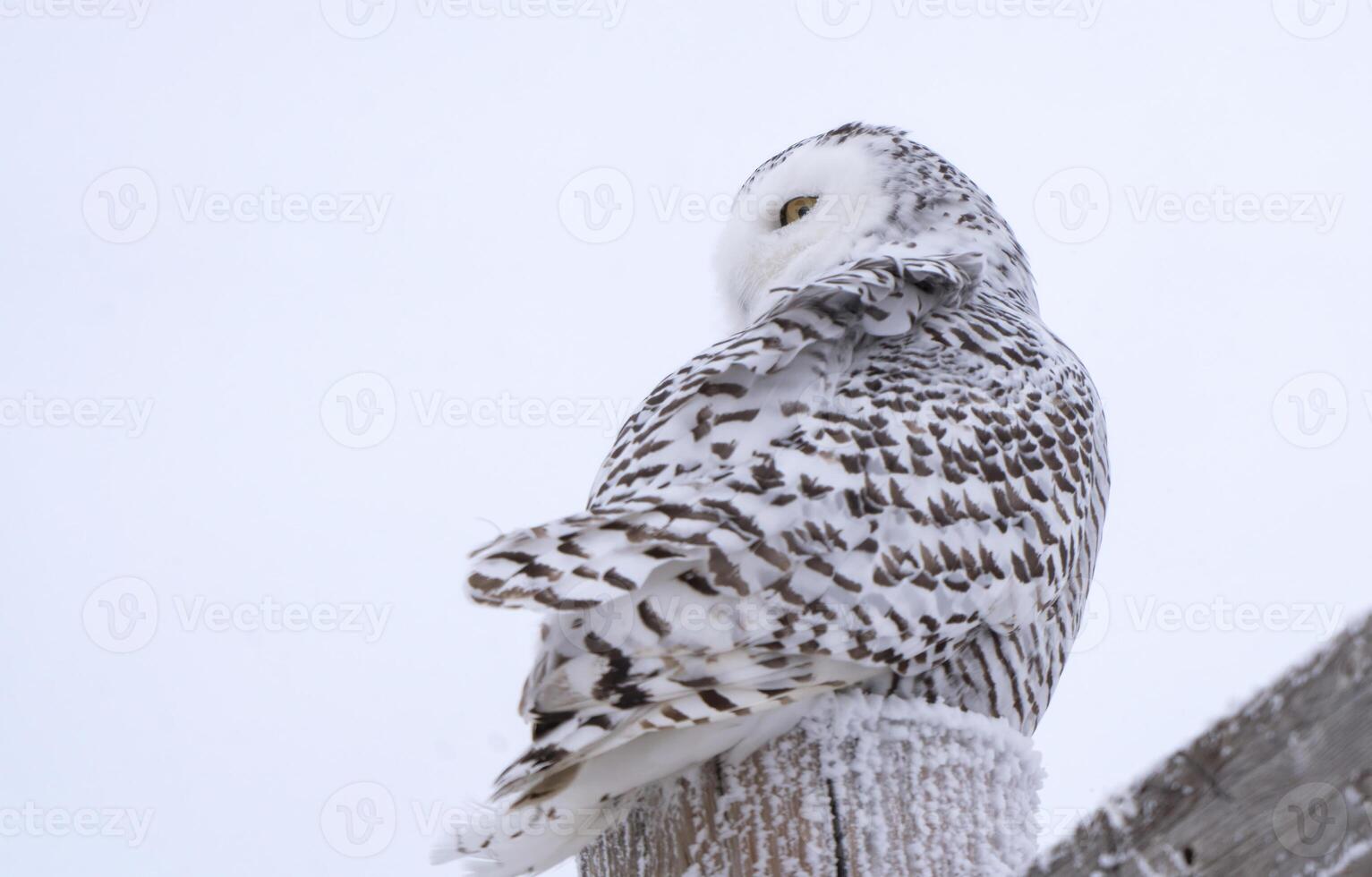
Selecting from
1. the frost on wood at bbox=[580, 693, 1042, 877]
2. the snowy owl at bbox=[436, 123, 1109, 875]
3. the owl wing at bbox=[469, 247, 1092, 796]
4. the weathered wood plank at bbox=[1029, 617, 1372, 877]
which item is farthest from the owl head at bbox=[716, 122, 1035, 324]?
the weathered wood plank at bbox=[1029, 617, 1372, 877]

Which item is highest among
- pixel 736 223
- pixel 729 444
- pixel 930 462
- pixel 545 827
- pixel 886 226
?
pixel 736 223

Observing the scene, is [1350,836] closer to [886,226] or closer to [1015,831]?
[1015,831]

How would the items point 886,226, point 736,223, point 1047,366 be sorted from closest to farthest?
point 1047,366, point 886,226, point 736,223

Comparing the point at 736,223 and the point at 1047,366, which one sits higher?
the point at 736,223

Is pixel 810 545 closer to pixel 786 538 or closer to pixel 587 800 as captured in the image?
pixel 786 538

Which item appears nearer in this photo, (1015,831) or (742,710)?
(742,710)

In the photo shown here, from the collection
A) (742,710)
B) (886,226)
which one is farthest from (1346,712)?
(886,226)
